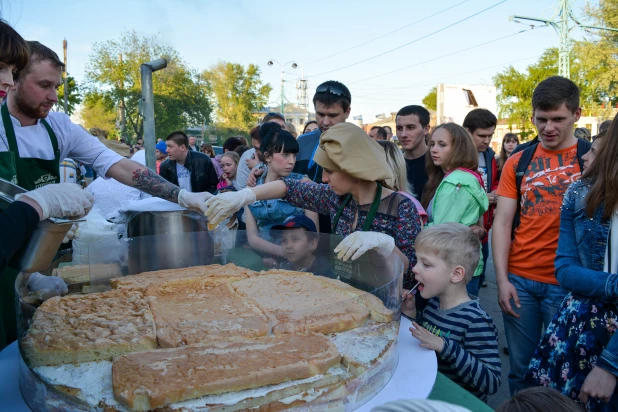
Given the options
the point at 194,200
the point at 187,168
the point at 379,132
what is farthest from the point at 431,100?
the point at 194,200

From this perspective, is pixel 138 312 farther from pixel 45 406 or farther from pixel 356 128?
pixel 356 128

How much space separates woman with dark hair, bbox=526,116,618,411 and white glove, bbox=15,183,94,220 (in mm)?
2120

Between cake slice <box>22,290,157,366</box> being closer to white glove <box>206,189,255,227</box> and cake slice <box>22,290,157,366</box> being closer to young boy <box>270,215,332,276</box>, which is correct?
white glove <box>206,189,255,227</box>

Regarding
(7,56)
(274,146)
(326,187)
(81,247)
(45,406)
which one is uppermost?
(7,56)

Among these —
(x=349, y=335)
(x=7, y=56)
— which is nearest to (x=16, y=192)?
(x=7, y=56)

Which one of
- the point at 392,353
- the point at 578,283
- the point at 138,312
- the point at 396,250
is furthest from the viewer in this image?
the point at 396,250

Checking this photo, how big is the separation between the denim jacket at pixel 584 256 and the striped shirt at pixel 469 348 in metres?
0.42

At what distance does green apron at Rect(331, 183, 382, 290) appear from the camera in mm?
2213

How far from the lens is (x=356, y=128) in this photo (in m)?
2.37

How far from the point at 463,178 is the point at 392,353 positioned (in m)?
1.93

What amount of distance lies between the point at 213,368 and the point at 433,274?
1.15 metres

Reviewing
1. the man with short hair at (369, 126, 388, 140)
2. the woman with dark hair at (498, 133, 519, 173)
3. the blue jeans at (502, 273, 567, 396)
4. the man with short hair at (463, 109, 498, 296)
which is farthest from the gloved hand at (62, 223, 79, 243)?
the man with short hair at (369, 126, 388, 140)

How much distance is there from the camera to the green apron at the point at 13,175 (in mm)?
2061

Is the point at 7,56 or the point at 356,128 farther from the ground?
the point at 7,56
